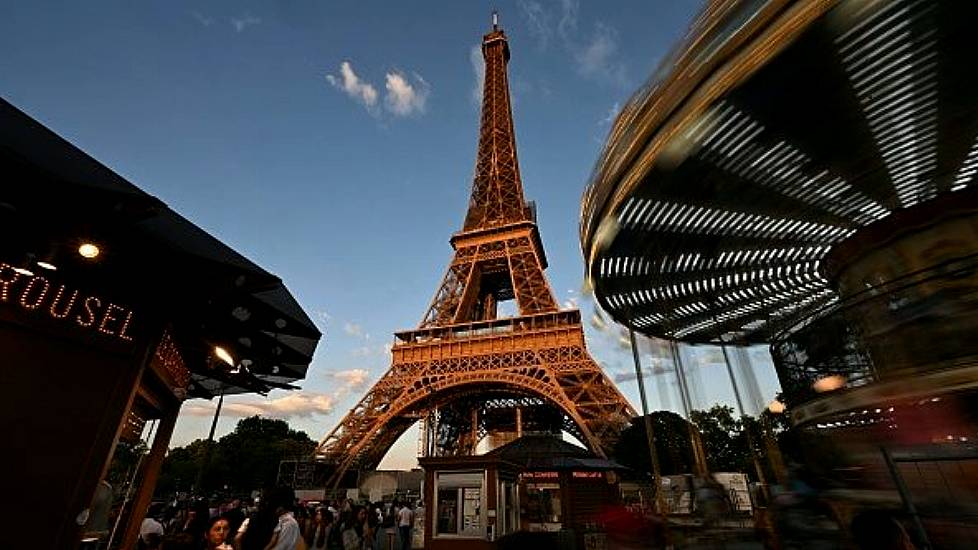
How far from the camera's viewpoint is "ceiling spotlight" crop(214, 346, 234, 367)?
271 inches

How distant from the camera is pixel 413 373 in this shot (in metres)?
29.8

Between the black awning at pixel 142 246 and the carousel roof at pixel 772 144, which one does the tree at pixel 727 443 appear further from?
the black awning at pixel 142 246

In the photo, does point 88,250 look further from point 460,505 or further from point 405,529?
point 405,529

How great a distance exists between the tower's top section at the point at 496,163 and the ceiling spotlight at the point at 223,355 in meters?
30.7

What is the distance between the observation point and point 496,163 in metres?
42.8

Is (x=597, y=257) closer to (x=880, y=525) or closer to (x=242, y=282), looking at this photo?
(x=880, y=525)

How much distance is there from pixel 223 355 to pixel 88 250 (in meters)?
3.01

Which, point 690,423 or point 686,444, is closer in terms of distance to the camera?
point 690,423

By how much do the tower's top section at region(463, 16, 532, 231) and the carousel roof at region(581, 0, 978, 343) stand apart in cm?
Result: 3110

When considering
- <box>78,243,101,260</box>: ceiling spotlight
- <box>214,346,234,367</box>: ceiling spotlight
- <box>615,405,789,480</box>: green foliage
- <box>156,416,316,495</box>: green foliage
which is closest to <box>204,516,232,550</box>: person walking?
<box>78,243,101,260</box>: ceiling spotlight

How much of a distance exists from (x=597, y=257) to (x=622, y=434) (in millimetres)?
22471

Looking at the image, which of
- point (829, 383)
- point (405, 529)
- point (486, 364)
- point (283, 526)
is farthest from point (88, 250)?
point (486, 364)

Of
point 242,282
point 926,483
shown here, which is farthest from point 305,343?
point 926,483

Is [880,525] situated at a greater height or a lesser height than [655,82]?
lesser
